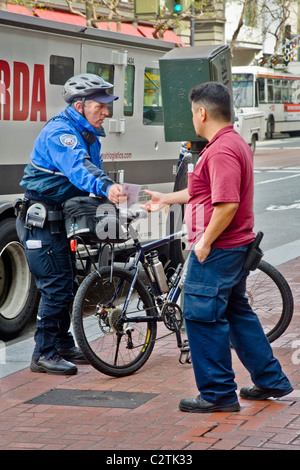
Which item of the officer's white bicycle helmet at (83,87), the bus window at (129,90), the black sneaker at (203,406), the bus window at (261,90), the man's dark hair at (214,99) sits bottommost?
the black sneaker at (203,406)

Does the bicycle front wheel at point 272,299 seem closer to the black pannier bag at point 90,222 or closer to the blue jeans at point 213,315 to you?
the black pannier bag at point 90,222

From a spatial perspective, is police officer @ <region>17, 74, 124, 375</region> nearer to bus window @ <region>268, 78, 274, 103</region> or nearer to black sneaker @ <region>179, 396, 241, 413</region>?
black sneaker @ <region>179, 396, 241, 413</region>

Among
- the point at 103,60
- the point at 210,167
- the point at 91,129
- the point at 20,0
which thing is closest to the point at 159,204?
the point at 210,167

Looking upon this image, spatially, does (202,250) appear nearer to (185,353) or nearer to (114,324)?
(114,324)

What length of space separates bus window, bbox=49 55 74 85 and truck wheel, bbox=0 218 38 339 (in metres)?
1.45

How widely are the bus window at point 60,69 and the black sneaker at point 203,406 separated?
13.0 feet

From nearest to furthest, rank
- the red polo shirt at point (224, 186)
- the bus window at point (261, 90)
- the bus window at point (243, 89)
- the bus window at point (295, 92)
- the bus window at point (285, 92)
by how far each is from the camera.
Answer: the red polo shirt at point (224, 186), the bus window at point (243, 89), the bus window at point (261, 90), the bus window at point (285, 92), the bus window at point (295, 92)

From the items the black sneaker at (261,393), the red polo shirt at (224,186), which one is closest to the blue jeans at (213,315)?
the red polo shirt at (224,186)

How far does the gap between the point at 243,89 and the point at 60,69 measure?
2990 centimetres

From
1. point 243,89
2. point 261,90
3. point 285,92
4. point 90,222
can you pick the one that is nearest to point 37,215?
point 90,222

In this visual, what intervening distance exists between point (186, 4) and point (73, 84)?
1116 centimetres

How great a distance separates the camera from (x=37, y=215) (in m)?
5.96

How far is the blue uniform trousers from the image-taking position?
19.7 feet

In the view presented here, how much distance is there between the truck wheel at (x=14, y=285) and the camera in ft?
24.2
